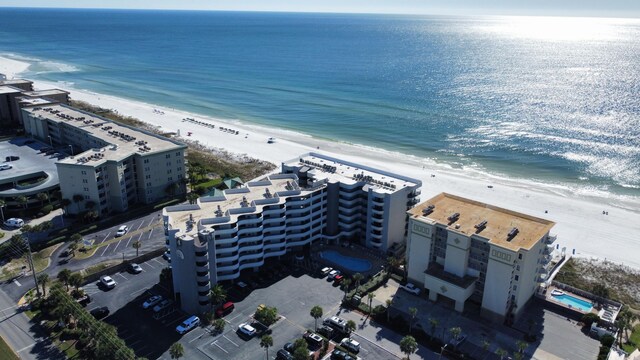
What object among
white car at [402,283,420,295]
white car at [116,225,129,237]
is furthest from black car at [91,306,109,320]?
white car at [402,283,420,295]

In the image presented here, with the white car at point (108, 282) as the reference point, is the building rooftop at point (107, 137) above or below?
above

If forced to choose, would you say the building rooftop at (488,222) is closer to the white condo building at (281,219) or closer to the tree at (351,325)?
the white condo building at (281,219)

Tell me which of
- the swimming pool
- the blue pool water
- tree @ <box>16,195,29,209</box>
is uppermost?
tree @ <box>16,195,29,209</box>

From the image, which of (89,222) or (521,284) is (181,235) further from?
(521,284)

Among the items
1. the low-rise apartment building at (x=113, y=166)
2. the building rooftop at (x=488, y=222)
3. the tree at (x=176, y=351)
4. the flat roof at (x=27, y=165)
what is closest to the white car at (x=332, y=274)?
the building rooftop at (x=488, y=222)

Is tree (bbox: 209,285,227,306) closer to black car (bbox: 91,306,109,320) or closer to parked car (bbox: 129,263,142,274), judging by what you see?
black car (bbox: 91,306,109,320)

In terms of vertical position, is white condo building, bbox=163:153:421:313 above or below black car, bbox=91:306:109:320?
above
